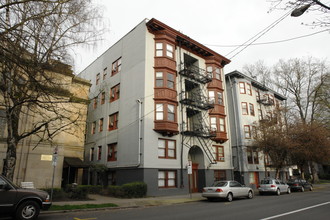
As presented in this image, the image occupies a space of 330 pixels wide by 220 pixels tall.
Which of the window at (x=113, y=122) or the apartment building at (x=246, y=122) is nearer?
the window at (x=113, y=122)

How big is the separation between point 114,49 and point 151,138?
13821 mm

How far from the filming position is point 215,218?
947cm

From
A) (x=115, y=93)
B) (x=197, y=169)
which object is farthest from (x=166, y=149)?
(x=115, y=93)

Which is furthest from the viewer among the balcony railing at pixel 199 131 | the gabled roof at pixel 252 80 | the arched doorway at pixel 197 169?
the gabled roof at pixel 252 80

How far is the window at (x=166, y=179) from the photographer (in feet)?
66.5

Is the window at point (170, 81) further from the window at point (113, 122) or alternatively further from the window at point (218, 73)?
the window at point (218, 73)

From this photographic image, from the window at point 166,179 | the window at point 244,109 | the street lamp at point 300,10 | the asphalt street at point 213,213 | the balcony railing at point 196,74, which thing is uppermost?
the balcony railing at point 196,74

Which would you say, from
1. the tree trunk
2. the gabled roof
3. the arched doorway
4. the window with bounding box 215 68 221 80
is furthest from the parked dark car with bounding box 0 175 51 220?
the gabled roof

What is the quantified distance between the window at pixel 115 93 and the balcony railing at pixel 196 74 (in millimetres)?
7411

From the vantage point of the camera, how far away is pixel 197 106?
24.2m

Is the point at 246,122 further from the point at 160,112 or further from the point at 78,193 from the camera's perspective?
the point at 78,193

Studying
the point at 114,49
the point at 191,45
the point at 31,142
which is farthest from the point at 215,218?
the point at 114,49

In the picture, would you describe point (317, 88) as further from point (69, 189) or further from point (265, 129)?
point (69, 189)

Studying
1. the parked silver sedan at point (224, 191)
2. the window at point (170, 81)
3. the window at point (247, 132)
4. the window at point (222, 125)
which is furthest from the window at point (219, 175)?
the window at point (170, 81)
